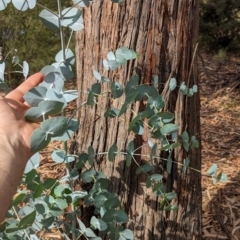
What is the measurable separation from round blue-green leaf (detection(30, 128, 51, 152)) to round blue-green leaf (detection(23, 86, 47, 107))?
8 centimetres

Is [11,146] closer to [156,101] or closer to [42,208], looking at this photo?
[42,208]

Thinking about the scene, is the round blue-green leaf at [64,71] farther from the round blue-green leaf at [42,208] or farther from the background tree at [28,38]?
the background tree at [28,38]

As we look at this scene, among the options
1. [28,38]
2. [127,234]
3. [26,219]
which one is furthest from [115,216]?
[28,38]

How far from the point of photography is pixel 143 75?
1.49 meters

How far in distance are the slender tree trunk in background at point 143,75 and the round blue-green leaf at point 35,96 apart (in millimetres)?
507

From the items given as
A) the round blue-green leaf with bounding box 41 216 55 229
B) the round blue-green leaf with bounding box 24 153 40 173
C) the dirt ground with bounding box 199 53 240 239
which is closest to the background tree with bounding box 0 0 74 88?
the dirt ground with bounding box 199 53 240 239

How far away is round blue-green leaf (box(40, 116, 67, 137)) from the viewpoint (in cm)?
92

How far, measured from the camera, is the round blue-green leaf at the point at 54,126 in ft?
3.02

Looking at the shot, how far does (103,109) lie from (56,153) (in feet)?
1.14

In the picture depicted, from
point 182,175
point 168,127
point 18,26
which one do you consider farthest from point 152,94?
point 18,26

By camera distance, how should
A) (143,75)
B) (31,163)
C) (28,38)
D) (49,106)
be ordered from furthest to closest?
(28,38) → (143,75) → (31,163) → (49,106)

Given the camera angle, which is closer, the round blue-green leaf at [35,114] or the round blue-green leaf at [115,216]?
the round blue-green leaf at [35,114]

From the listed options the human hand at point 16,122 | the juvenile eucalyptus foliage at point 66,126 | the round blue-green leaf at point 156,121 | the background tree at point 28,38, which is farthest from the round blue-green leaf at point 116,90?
the background tree at point 28,38

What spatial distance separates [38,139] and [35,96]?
101 millimetres
